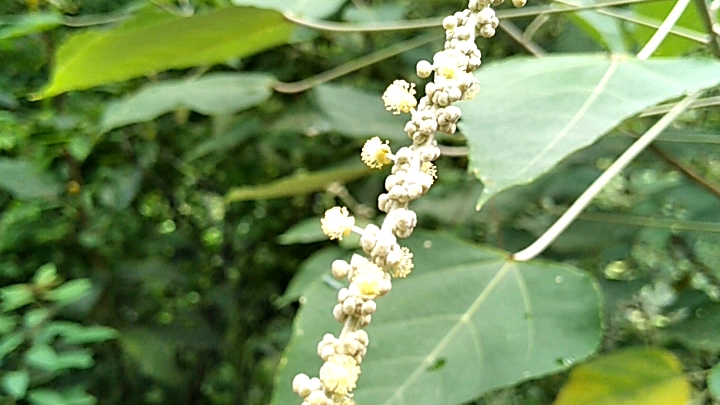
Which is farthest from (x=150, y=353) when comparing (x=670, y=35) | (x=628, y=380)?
(x=670, y=35)

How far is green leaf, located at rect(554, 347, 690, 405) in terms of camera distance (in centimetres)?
52

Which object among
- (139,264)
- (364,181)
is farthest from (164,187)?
(364,181)

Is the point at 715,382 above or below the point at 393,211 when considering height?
below

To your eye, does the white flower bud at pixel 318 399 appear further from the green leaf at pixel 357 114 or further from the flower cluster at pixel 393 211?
the green leaf at pixel 357 114

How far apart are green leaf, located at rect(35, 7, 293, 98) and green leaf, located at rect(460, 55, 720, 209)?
238 mm

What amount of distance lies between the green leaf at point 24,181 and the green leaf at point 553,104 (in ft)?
1.41

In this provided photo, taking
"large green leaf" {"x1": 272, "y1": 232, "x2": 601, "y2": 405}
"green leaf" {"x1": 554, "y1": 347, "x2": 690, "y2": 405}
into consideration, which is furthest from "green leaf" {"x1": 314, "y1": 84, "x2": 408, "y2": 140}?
"green leaf" {"x1": 554, "y1": 347, "x2": 690, "y2": 405}

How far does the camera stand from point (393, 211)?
26 cm

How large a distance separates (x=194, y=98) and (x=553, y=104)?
0.41 m

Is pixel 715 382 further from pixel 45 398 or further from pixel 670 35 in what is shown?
pixel 45 398

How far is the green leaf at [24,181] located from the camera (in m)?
0.65

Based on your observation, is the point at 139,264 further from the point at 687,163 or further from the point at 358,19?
the point at 687,163

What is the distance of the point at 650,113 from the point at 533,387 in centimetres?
27

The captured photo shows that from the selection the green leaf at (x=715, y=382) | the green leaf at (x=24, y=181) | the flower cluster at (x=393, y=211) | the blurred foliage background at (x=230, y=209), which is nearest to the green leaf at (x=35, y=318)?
the blurred foliage background at (x=230, y=209)
